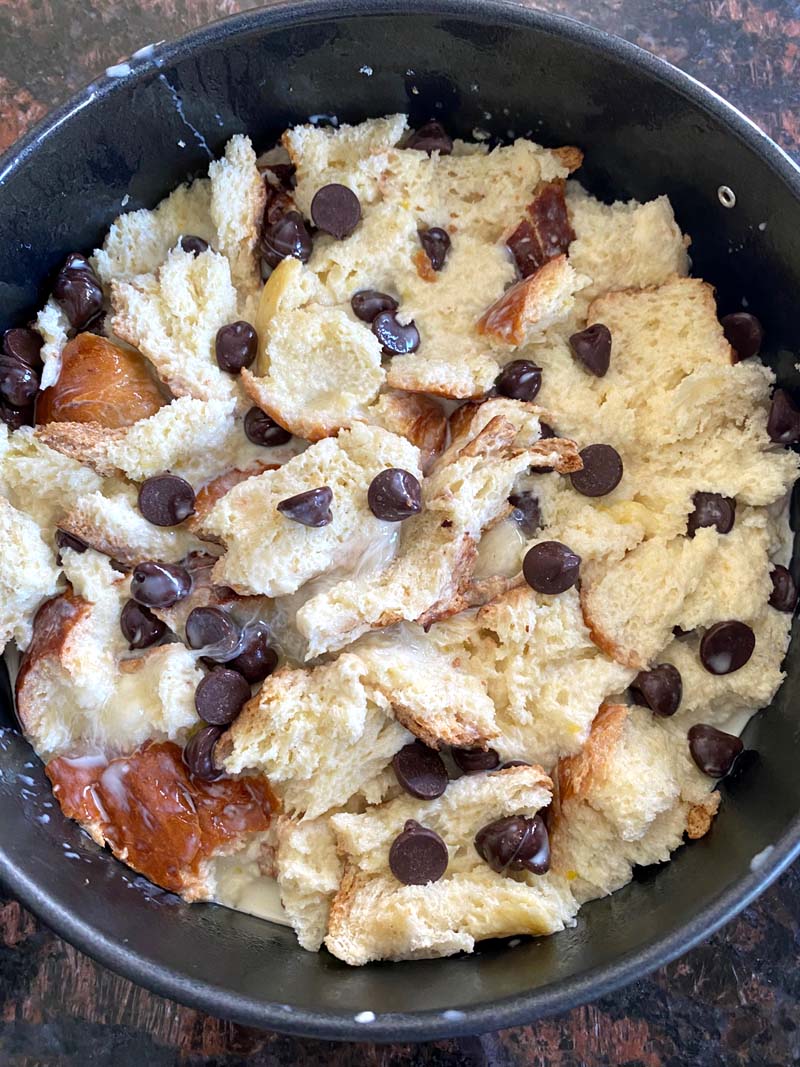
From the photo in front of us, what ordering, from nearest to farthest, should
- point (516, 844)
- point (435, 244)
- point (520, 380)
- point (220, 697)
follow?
1. point (516, 844)
2. point (220, 697)
3. point (520, 380)
4. point (435, 244)

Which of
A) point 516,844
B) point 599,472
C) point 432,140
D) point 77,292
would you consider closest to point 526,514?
point 599,472

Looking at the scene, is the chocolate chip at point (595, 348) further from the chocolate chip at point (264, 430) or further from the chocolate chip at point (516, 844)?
the chocolate chip at point (516, 844)

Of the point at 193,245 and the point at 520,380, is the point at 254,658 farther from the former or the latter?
the point at 193,245

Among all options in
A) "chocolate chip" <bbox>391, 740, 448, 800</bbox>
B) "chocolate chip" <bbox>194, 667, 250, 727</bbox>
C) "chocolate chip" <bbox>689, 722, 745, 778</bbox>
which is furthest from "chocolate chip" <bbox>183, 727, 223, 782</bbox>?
"chocolate chip" <bbox>689, 722, 745, 778</bbox>

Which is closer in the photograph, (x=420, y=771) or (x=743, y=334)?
(x=420, y=771)

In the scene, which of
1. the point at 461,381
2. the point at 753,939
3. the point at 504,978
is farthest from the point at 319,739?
the point at 753,939
